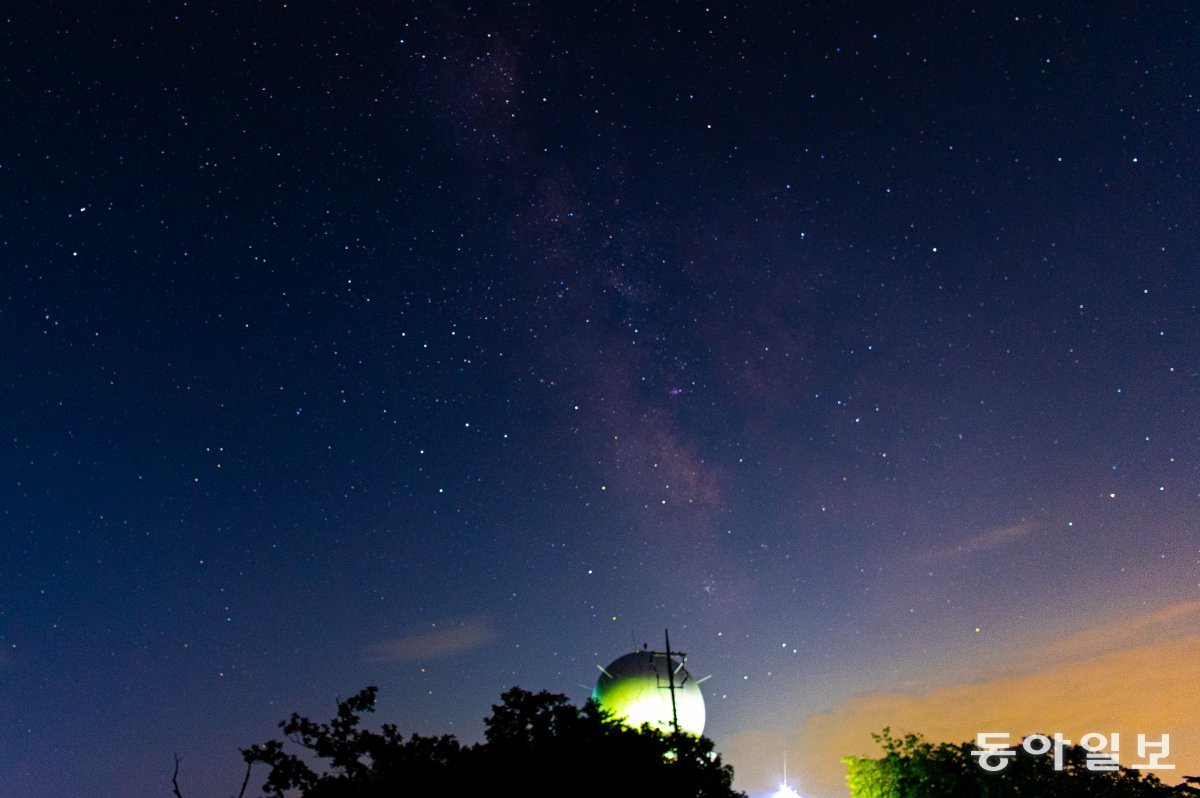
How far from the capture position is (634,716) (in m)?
32.4

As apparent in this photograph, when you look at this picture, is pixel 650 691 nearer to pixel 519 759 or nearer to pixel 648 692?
pixel 648 692

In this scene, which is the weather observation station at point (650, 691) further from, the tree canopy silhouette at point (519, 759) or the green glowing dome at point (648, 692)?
the tree canopy silhouette at point (519, 759)

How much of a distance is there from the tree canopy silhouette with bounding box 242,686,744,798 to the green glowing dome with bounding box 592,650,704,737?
1276cm

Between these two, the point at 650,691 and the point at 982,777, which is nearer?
the point at 982,777

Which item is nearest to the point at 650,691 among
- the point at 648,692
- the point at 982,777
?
the point at 648,692

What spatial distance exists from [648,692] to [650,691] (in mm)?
89

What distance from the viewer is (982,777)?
23.6 meters

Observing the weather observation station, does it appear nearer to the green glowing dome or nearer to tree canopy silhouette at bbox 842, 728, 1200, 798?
the green glowing dome

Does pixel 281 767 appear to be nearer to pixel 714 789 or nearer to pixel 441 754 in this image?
pixel 441 754

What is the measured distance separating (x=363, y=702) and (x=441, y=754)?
3621 mm

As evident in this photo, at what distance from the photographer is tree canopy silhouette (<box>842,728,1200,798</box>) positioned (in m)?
21.6

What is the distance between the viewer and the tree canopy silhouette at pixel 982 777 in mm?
21622

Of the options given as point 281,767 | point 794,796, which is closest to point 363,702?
point 281,767

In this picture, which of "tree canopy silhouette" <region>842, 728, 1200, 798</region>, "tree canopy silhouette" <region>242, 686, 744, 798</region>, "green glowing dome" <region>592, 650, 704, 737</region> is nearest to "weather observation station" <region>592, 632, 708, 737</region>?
"green glowing dome" <region>592, 650, 704, 737</region>
